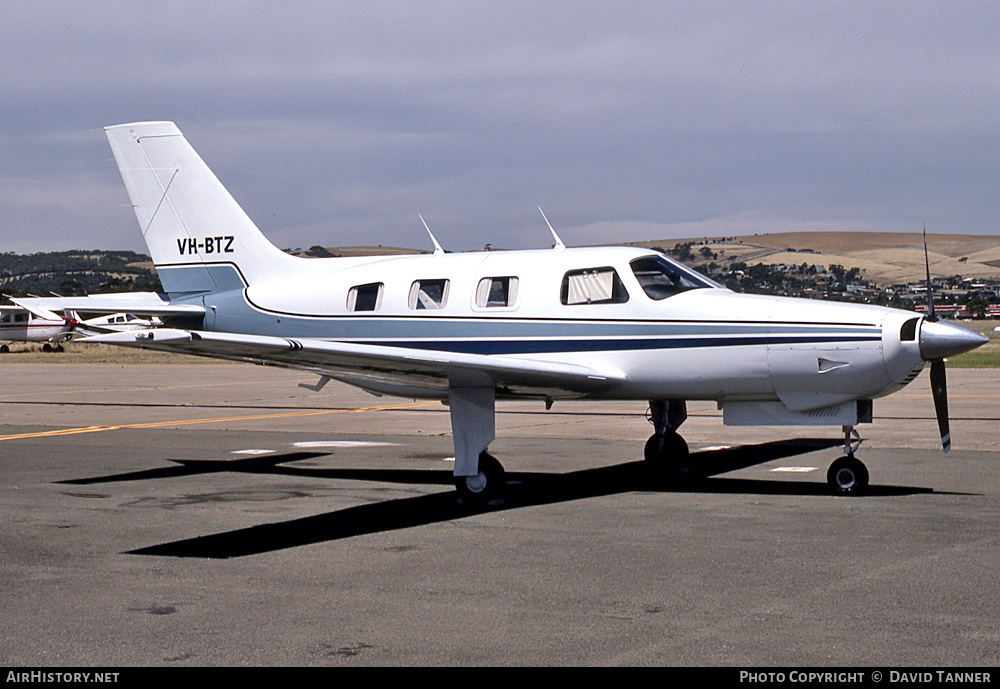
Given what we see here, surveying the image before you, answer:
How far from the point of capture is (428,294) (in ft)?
41.6

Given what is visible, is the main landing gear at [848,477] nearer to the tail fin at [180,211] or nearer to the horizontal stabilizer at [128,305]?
the tail fin at [180,211]

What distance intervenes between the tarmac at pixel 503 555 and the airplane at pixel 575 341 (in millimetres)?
862

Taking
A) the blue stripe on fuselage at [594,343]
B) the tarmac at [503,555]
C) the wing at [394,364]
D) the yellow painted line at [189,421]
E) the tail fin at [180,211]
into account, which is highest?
the tail fin at [180,211]

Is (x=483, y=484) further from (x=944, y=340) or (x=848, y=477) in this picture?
(x=944, y=340)

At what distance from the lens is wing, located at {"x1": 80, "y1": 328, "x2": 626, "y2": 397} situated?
30.6 ft

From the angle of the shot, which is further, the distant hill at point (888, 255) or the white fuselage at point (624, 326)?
the distant hill at point (888, 255)

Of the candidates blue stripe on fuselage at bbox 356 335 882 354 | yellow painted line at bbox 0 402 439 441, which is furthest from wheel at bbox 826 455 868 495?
yellow painted line at bbox 0 402 439 441

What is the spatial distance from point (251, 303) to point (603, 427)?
7002 mm

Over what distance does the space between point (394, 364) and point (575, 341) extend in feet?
7.03

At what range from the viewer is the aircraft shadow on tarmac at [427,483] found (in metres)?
9.19

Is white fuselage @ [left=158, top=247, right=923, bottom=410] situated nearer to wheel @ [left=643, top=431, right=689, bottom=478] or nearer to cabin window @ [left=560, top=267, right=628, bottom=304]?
cabin window @ [left=560, top=267, right=628, bottom=304]

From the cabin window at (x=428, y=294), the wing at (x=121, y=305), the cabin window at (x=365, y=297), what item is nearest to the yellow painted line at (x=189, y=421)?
the wing at (x=121, y=305)
